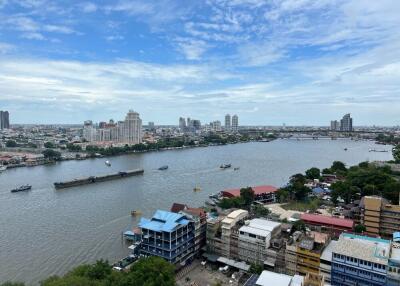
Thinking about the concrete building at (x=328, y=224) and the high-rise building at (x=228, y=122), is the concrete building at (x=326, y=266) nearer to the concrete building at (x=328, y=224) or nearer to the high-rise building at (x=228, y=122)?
the concrete building at (x=328, y=224)

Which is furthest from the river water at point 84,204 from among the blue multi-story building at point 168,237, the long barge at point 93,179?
the blue multi-story building at point 168,237

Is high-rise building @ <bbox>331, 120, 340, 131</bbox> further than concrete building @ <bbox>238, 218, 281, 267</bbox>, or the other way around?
high-rise building @ <bbox>331, 120, 340, 131</bbox>

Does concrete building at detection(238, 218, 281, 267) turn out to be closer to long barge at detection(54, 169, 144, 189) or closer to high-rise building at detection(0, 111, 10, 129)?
long barge at detection(54, 169, 144, 189)

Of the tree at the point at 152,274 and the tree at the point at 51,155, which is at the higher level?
the tree at the point at 51,155

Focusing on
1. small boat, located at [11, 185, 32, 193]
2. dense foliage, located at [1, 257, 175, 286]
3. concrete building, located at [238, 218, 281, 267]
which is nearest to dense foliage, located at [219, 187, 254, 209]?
concrete building, located at [238, 218, 281, 267]

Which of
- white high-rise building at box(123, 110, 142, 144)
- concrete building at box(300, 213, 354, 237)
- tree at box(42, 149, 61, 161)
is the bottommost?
concrete building at box(300, 213, 354, 237)

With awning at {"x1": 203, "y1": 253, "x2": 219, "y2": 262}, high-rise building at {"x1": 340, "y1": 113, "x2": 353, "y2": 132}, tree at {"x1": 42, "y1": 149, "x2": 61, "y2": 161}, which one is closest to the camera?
awning at {"x1": 203, "y1": 253, "x2": 219, "y2": 262}
